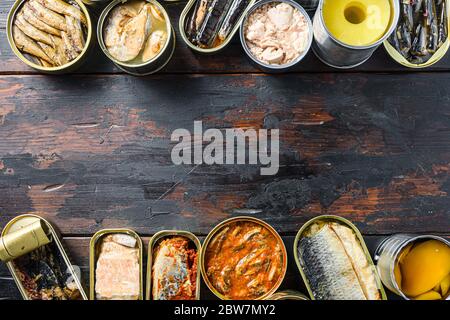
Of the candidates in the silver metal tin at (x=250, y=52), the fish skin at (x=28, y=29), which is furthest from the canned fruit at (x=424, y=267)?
the fish skin at (x=28, y=29)

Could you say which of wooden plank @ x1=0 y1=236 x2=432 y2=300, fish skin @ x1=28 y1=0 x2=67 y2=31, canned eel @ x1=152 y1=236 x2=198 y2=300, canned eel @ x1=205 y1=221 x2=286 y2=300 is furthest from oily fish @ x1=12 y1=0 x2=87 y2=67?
canned eel @ x1=205 y1=221 x2=286 y2=300

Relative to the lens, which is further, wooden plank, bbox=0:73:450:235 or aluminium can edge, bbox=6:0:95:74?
wooden plank, bbox=0:73:450:235

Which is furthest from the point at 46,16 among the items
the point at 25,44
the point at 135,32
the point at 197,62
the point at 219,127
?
the point at 219,127

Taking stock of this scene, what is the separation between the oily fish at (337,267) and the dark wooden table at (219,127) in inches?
6.0

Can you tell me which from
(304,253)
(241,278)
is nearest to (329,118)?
(304,253)

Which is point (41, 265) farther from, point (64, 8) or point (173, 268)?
point (64, 8)

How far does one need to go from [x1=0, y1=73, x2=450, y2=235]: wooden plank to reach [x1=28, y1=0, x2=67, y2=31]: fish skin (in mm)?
253

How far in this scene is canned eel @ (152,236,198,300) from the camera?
1881mm

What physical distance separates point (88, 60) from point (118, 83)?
173 millimetres

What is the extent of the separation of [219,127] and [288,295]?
2.65 feet

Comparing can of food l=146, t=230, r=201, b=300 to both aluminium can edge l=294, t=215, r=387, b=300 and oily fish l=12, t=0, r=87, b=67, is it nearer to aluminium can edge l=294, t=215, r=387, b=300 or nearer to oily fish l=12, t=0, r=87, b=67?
aluminium can edge l=294, t=215, r=387, b=300

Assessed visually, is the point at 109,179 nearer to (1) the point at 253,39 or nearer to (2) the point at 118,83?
(2) the point at 118,83

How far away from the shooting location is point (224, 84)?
2.09 meters

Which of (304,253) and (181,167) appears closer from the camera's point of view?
(304,253)
